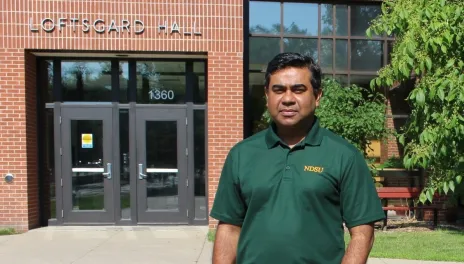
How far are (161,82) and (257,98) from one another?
81.1 inches

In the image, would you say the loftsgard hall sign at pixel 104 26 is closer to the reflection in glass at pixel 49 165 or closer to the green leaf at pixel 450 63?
the reflection in glass at pixel 49 165

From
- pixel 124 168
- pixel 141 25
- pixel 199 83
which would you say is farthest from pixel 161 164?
pixel 141 25

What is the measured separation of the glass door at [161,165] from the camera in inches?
326

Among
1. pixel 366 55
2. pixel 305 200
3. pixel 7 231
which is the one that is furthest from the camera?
pixel 366 55

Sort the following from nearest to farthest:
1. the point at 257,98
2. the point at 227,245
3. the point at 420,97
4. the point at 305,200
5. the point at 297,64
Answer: the point at 305,200 < the point at 297,64 < the point at 227,245 < the point at 420,97 < the point at 257,98

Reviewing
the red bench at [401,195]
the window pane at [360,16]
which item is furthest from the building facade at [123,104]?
the red bench at [401,195]

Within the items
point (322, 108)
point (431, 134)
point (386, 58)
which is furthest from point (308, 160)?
point (386, 58)

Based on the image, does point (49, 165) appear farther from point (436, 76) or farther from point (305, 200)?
point (305, 200)

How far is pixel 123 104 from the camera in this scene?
27.3 ft

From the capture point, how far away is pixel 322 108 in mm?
7879

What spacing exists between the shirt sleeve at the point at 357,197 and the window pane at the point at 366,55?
26.4 ft

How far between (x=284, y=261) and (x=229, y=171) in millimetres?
471

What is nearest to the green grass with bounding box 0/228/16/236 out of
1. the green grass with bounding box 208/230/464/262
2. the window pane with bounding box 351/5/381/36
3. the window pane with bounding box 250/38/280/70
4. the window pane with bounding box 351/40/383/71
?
the green grass with bounding box 208/230/464/262

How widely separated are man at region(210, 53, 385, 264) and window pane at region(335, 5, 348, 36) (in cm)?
788
